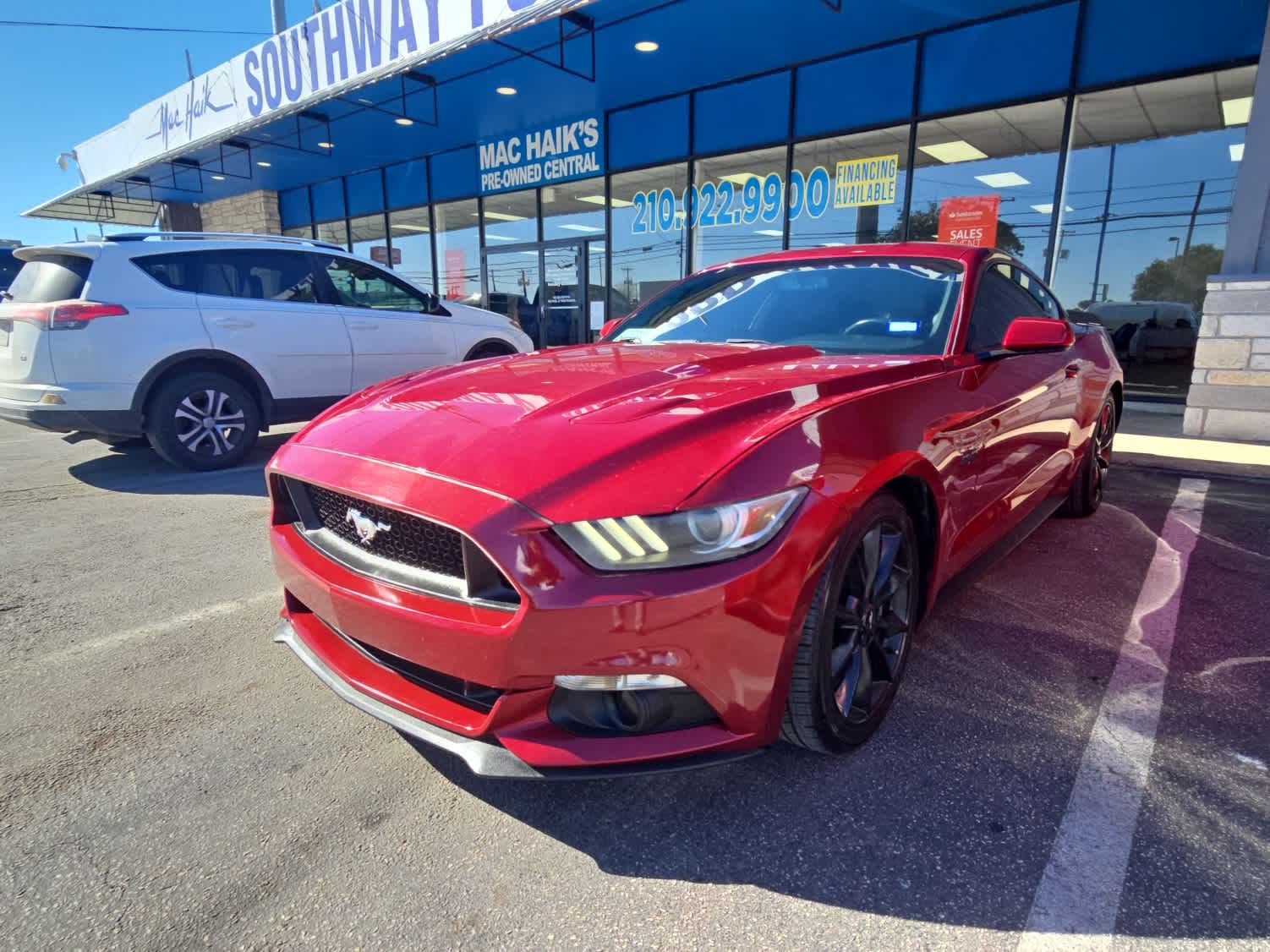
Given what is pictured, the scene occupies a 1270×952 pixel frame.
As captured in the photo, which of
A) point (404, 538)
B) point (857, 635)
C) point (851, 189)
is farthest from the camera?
point (851, 189)

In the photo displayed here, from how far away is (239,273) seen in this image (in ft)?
19.4

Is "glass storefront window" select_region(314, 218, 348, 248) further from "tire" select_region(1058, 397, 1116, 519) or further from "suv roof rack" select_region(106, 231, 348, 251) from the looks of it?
"tire" select_region(1058, 397, 1116, 519)

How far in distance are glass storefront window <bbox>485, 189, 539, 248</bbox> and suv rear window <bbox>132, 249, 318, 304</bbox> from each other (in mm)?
6939

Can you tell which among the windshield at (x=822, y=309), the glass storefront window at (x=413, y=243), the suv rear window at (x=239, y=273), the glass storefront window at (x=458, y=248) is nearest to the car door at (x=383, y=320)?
the suv rear window at (x=239, y=273)

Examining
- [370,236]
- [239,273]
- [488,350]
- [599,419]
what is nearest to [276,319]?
[239,273]

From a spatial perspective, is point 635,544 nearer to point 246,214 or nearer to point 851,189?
point 851,189

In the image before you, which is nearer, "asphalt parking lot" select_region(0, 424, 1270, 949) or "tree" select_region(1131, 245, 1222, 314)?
"asphalt parking lot" select_region(0, 424, 1270, 949)

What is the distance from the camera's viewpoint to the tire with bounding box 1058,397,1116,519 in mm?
4141

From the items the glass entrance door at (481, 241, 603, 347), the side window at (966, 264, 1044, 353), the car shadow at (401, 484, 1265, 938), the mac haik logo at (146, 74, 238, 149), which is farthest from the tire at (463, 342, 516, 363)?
the mac haik logo at (146, 74, 238, 149)

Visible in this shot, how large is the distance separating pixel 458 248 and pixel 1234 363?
1224 centimetres

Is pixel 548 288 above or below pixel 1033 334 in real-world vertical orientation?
above

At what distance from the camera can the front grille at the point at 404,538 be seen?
169 centimetres

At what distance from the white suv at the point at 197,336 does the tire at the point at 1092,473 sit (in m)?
5.51

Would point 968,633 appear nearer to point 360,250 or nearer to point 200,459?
point 200,459
